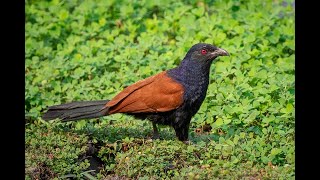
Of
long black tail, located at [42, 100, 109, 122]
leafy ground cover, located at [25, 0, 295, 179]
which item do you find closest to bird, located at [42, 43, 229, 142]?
long black tail, located at [42, 100, 109, 122]

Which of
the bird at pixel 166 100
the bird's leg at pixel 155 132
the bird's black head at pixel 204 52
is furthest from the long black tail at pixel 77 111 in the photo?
the bird's black head at pixel 204 52

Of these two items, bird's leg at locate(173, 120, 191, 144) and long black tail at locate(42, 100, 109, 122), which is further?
long black tail at locate(42, 100, 109, 122)

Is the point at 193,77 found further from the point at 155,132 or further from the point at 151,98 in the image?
the point at 155,132

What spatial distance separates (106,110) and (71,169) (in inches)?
31.3

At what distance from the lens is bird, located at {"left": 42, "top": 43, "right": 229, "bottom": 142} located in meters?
6.42

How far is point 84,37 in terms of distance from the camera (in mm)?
9273

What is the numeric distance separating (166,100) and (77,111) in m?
0.87

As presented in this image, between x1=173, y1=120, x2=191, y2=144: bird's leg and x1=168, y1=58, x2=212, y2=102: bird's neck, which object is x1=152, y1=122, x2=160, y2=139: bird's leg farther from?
x1=168, y1=58, x2=212, y2=102: bird's neck

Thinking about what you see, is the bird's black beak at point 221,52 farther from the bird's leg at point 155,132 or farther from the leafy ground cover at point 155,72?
the bird's leg at point 155,132

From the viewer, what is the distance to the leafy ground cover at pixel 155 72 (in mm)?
5992

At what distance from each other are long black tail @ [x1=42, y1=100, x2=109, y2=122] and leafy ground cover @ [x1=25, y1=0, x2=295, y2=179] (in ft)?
0.52

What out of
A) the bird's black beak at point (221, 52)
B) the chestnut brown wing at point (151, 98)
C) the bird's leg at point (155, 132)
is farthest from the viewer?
A: the bird's leg at point (155, 132)

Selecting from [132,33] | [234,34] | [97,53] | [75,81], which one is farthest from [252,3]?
[75,81]

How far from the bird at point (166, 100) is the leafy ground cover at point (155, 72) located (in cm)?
19
